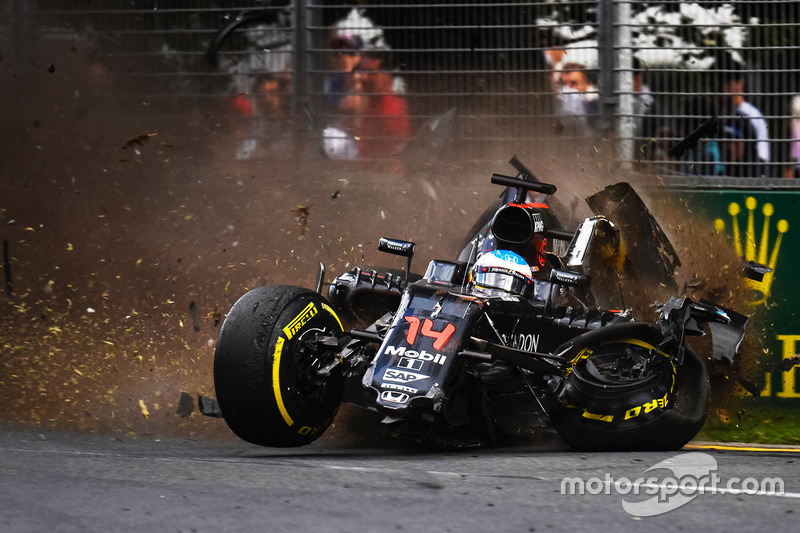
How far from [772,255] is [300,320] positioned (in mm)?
4137

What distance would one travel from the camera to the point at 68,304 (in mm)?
9750

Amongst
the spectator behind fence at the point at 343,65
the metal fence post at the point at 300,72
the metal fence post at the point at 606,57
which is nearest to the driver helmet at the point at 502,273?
the metal fence post at the point at 606,57

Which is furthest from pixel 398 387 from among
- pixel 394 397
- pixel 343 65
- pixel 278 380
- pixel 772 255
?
pixel 343 65

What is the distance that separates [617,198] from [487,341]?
2.52 metres

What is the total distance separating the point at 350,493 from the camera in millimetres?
5125

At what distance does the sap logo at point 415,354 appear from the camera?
20.8 feet

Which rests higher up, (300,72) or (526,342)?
(300,72)

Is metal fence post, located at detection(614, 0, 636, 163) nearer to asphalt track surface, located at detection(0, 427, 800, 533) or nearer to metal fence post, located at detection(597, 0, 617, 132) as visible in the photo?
metal fence post, located at detection(597, 0, 617, 132)

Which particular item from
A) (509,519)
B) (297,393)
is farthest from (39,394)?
(509,519)

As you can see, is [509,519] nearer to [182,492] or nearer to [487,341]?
[182,492]

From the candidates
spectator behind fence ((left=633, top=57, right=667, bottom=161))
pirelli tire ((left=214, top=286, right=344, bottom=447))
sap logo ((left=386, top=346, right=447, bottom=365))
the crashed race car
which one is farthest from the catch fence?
pirelli tire ((left=214, top=286, right=344, bottom=447))

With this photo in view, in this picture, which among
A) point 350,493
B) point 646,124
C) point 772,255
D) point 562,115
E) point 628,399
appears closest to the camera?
point 350,493

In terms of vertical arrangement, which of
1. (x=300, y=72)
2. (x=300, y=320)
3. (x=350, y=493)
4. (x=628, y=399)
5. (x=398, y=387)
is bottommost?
(x=628, y=399)

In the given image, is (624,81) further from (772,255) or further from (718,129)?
(772,255)
